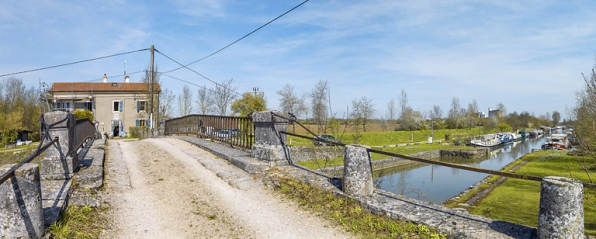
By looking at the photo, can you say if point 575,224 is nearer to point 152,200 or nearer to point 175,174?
point 152,200

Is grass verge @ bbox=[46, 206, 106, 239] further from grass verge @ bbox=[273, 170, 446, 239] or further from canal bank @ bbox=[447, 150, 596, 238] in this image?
canal bank @ bbox=[447, 150, 596, 238]

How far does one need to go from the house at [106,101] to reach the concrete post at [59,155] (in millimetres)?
36671

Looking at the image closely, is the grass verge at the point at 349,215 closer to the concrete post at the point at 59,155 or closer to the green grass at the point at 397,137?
the concrete post at the point at 59,155

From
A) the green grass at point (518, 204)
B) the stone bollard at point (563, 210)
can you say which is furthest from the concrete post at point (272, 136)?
the green grass at point (518, 204)

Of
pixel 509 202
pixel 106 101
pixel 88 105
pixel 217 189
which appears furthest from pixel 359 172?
pixel 88 105

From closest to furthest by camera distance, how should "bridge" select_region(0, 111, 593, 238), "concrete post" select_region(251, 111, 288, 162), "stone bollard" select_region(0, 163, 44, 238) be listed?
"stone bollard" select_region(0, 163, 44, 238), "bridge" select_region(0, 111, 593, 238), "concrete post" select_region(251, 111, 288, 162)

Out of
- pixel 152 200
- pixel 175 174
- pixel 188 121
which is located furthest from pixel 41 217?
pixel 188 121

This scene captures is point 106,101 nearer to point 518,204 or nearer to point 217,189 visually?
point 217,189

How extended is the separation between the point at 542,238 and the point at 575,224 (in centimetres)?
29

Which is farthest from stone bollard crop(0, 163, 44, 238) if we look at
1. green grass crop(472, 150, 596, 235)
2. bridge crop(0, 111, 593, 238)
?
green grass crop(472, 150, 596, 235)

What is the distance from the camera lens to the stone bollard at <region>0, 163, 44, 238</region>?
274cm

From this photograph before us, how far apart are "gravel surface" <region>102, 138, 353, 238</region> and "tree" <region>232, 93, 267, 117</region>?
27.3 m

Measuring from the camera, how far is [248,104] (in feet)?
113

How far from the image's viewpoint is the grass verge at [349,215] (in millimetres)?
3639
